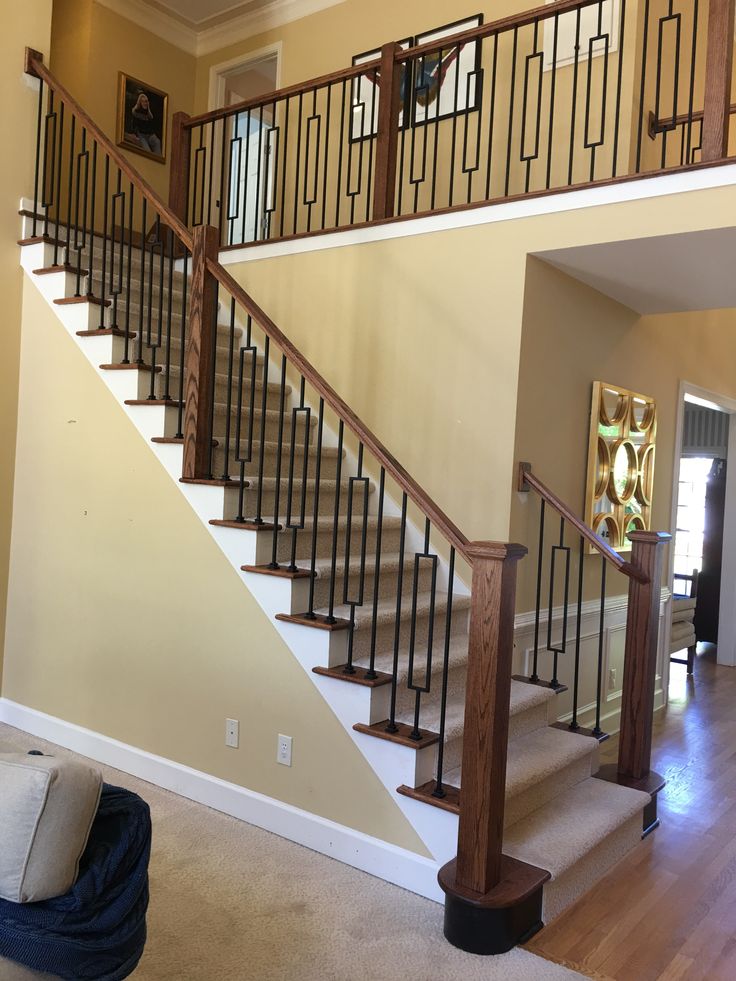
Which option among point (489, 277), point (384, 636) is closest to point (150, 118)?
point (489, 277)

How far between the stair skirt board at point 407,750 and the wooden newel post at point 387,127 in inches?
63.8

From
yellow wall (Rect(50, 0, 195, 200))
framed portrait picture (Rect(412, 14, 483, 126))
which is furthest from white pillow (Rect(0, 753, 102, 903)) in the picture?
yellow wall (Rect(50, 0, 195, 200))

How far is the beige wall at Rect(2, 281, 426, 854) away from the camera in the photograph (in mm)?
3244

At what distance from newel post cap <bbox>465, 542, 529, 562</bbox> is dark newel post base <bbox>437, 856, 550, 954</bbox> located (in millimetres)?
1056

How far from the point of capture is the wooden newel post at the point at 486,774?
2.59 m

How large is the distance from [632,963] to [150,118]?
6484 millimetres

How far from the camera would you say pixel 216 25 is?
6621mm

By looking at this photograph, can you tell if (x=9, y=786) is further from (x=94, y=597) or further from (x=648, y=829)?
(x=648, y=829)

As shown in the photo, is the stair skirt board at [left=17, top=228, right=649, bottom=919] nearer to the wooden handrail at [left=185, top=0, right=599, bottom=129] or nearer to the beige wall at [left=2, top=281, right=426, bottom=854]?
the beige wall at [left=2, top=281, right=426, bottom=854]

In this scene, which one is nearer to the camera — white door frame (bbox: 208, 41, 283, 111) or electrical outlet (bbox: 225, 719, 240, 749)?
electrical outlet (bbox: 225, 719, 240, 749)

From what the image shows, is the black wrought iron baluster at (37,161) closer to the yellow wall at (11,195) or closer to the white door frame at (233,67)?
the yellow wall at (11,195)

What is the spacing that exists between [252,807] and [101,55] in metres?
5.56

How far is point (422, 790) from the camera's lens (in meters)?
2.89

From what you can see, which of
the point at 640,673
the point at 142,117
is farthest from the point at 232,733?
the point at 142,117
